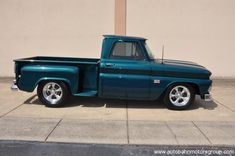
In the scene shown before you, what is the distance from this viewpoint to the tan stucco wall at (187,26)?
506 inches

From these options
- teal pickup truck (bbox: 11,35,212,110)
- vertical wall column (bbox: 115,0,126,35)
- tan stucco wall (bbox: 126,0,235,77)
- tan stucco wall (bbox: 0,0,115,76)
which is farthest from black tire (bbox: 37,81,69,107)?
tan stucco wall (bbox: 126,0,235,77)

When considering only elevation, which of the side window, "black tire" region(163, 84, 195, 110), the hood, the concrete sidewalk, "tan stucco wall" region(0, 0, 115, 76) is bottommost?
the concrete sidewalk

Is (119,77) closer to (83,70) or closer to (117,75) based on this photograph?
(117,75)

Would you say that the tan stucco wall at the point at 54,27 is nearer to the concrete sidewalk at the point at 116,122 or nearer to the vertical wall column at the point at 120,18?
the vertical wall column at the point at 120,18

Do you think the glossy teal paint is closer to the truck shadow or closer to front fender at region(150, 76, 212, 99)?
front fender at region(150, 76, 212, 99)

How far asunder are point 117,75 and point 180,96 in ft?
5.69

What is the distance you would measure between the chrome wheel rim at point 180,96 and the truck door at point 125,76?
0.68 m

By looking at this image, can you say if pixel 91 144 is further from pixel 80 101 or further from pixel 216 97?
pixel 216 97

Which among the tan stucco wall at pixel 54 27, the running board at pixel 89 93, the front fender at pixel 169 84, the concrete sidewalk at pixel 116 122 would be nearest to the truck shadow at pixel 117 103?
the concrete sidewalk at pixel 116 122

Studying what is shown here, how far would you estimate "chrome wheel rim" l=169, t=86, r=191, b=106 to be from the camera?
8.33 meters

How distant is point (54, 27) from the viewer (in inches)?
512

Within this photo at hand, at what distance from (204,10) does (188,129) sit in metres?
7.51

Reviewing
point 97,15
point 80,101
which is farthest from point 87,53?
point 80,101

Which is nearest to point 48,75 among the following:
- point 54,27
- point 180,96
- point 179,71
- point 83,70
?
point 83,70
